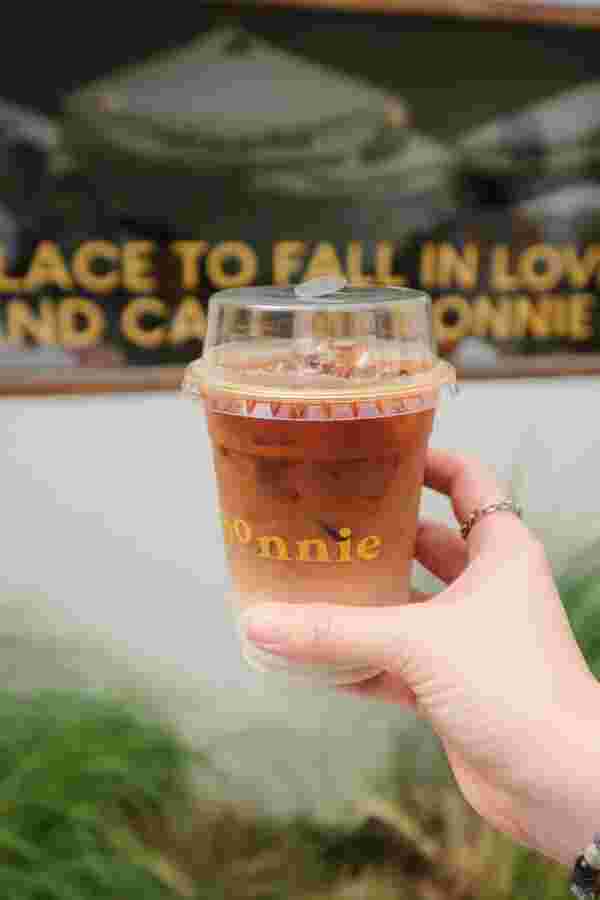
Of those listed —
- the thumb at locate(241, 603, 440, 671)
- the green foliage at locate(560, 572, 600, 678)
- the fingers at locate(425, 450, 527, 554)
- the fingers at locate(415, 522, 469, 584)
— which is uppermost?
the fingers at locate(425, 450, 527, 554)

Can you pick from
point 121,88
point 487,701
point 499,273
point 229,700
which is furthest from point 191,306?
point 487,701

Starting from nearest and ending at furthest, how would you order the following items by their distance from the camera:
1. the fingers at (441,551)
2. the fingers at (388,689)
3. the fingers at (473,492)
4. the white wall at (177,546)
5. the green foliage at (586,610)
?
1. the fingers at (473,492)
2. the fingers at (388,689)
3. the fingers at (441,551)
4. the white wall at (177,546)
5. the green foliage at (586,610)

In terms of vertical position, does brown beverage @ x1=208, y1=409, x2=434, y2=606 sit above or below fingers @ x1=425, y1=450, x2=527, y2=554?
above

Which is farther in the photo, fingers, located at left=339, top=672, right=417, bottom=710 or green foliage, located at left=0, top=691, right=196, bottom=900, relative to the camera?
green foliage, located at left=0, top=691, right=196, bottom=900

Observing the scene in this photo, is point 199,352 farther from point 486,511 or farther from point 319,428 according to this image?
point 319,428

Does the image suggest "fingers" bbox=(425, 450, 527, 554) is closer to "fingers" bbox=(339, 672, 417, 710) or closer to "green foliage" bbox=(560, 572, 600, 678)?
"fingers" bbox=(339, 672, 417, 710)

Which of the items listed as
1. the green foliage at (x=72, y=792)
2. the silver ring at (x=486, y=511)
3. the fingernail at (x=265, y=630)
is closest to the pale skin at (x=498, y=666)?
the fingernail at (x=265, y=630)

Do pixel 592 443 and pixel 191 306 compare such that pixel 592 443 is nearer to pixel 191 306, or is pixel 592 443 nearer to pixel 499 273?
pixel 499 273

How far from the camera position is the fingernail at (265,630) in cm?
83

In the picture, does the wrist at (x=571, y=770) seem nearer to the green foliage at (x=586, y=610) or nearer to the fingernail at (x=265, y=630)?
the fingernail at (x=265, y=630)

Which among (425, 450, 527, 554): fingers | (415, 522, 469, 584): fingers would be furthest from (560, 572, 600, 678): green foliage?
(425, 450, 527, 554): fingers

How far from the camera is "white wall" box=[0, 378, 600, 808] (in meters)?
1.63

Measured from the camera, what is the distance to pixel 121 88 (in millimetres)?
1487

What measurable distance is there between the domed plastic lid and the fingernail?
0.69 feet
